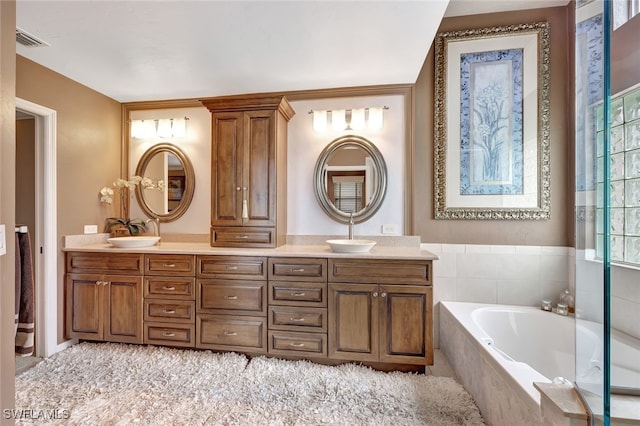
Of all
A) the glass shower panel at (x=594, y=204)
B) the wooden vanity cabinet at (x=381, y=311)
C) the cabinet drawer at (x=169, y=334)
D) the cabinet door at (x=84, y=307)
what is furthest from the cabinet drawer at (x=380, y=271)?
the cabinet door at (x=84, y=307)

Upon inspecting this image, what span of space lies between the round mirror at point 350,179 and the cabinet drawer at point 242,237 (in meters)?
0.62

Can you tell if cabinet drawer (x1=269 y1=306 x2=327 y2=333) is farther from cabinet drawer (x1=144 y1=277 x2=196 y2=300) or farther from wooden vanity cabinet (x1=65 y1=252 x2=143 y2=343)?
wooden vanity cabinet (x1=65 y1=252 x2=143 y2=343)

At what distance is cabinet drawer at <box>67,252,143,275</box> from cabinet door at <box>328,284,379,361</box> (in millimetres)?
1686

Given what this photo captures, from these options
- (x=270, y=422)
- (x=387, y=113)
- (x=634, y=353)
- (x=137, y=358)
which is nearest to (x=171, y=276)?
(x=137, y=358)

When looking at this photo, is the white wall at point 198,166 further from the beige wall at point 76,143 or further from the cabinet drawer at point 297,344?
the cabinet drawer at point 297,344

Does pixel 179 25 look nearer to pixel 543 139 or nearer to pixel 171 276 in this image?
pixel 171 276

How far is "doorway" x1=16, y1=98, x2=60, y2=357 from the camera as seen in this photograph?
7.95 ft

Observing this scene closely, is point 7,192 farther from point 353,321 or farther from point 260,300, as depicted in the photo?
point 353,321

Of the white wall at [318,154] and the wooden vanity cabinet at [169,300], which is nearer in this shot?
the wooden vanity cabinet at [169,300]

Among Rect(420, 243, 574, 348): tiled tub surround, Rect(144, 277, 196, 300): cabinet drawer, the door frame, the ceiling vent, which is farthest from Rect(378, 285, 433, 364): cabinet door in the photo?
the ceiling vent

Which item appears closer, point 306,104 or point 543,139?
point 543,139

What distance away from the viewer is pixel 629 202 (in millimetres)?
995

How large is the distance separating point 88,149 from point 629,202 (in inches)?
148

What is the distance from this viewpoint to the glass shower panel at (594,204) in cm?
87
